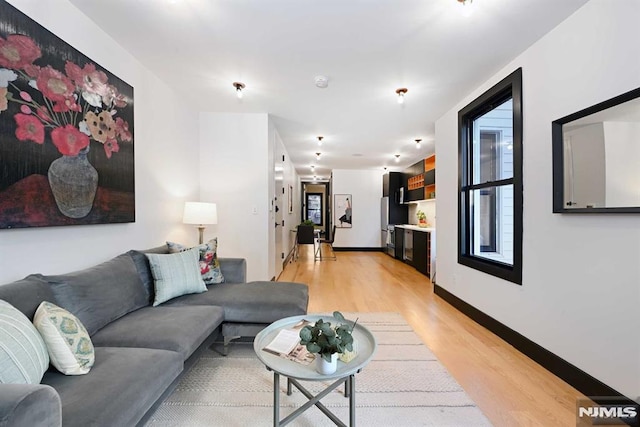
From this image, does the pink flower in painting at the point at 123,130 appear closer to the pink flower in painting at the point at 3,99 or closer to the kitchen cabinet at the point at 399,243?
the pink flower in painting at the point at 3,99

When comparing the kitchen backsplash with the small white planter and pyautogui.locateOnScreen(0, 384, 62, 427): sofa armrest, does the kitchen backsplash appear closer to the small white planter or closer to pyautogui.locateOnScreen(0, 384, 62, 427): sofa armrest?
the small white planter

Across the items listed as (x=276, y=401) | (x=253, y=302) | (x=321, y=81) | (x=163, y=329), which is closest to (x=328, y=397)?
(x=276, y=401)

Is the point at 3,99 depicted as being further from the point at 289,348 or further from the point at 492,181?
the point at 492,181

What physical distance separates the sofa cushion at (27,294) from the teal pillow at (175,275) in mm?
694

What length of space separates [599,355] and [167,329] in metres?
2.63

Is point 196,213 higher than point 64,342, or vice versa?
point 196,213

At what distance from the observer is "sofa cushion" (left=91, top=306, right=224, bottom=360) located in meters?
1.46

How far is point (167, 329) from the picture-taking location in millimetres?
1568

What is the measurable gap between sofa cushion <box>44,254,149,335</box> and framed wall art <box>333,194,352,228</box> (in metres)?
6.35

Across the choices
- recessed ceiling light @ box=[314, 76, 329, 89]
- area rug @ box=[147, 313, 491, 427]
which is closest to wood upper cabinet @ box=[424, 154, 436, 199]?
recessed ceiling light @ box=[314, 76, 329, 89]

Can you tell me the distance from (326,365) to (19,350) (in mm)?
1180

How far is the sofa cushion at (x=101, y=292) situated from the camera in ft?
4.76

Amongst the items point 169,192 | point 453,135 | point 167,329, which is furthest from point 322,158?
point 167,329

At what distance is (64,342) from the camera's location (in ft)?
3.74
